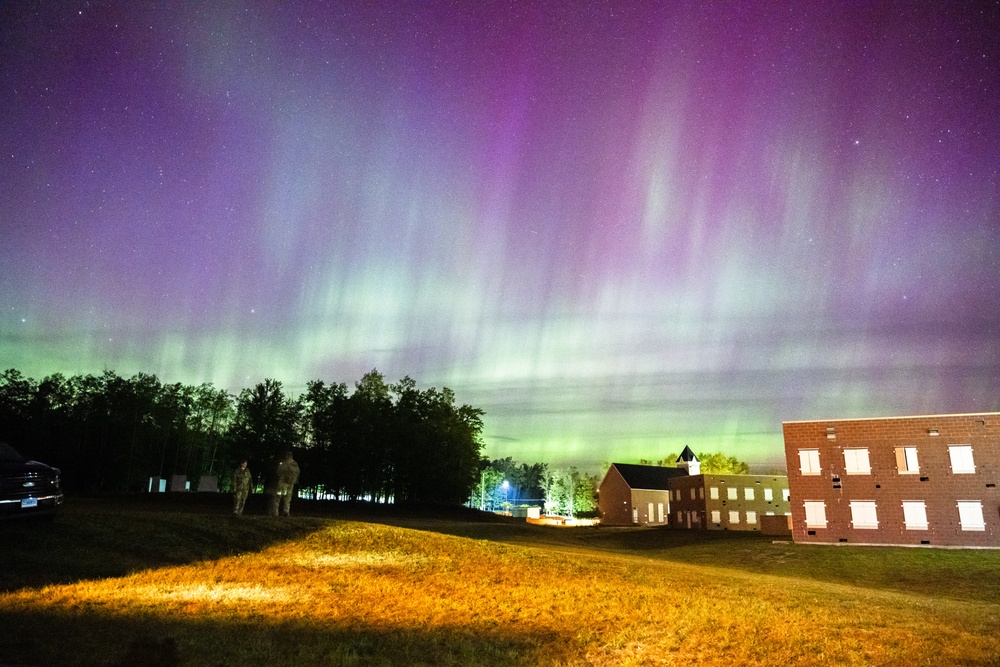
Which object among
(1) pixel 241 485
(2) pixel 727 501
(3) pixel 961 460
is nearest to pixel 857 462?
(3) pixel 961 460

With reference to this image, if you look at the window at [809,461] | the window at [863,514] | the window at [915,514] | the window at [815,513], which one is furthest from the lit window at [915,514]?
the window at [809,461]

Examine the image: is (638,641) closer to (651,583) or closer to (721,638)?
(721,638)

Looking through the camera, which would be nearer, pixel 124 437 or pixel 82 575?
pixel 82 575

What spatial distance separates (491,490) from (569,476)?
19.8 meters

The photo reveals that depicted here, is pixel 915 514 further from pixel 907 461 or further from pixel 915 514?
pixel 907 461

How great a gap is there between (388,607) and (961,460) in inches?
1594

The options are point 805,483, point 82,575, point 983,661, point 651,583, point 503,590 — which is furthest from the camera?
point 805,483

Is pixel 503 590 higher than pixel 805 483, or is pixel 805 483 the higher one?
pixel 805 483

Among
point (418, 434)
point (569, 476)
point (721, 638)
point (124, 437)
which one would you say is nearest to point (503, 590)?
point (721, 638)

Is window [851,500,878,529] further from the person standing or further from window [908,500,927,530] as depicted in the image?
the person standing

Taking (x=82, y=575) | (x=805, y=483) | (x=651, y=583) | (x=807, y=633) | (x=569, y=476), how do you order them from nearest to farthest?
(x=807, y=633)
(x=82, y=575)
(x=651, y=583)
(x=805, y=483)
(x=569, y=476)

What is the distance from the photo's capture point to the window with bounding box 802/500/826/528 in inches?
1609

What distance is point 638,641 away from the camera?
930 cm

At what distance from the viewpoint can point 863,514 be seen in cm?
3991
